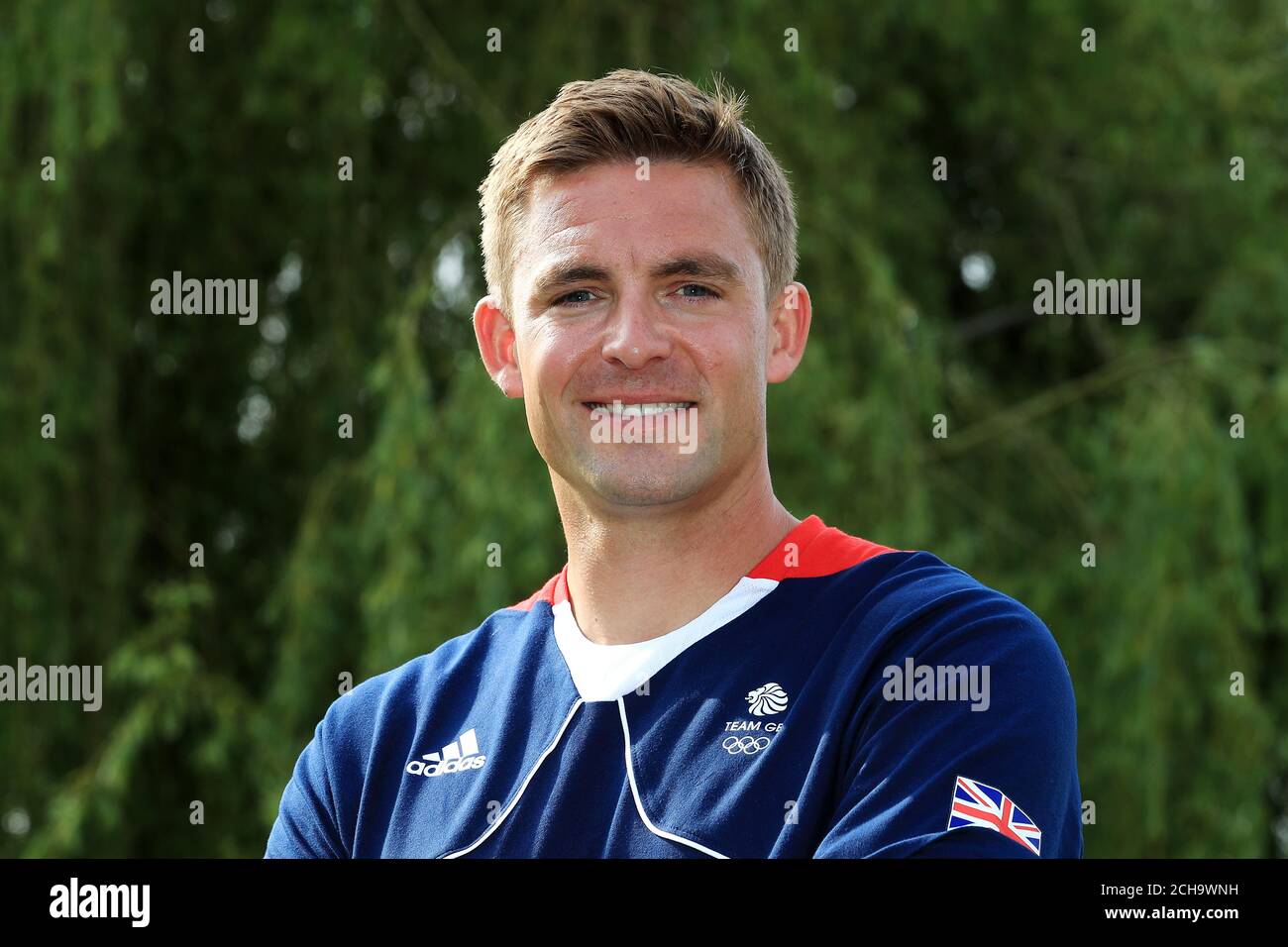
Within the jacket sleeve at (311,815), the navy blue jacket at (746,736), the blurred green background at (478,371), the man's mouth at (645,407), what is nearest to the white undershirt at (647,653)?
the navy blue jacket at (746,736)

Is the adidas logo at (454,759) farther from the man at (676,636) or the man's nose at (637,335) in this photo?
the man's nose at (637,335)

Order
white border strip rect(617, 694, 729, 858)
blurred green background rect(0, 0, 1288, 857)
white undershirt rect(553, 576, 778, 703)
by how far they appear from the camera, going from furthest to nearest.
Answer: blurred green background rect(0, 0, 1288, 857)
white undershirt rect(553, 576, 778, 703)
white border strip rect(617, 694, 729, 858)

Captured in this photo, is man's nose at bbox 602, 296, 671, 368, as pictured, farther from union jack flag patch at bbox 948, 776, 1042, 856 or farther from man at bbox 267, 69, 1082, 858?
union jack flag patch at bbox 948, 776, 1042, 856

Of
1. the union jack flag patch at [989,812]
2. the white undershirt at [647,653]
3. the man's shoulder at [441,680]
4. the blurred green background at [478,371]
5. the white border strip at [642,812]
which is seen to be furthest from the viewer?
the blurred green background at [478,371]

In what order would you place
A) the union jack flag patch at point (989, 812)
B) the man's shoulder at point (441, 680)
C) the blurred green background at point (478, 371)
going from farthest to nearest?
the blurred green background at point (478, 371), the man's shoulder at point (441, 680), the union jack flag patch at point (989, 812)

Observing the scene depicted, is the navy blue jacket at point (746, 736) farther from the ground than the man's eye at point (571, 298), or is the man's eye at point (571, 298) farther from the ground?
the man's eye at point (571, 298)

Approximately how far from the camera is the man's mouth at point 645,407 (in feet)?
6.24

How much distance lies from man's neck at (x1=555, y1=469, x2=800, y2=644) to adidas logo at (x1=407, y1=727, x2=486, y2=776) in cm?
19

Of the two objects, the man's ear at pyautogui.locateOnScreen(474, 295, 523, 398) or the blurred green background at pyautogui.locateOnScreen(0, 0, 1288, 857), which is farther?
the blurred green background at pyautogui.locateOnScreen(0, 0, 1288, 857)

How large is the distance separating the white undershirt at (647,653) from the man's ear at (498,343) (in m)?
0.39

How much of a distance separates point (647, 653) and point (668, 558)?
0.43 ft

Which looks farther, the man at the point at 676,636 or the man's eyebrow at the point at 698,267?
the man's eyebrow at the point at 698,267

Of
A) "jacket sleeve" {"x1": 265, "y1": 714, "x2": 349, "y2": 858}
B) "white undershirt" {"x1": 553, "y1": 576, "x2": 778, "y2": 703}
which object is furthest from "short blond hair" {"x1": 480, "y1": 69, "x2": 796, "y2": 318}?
"jacket sleeve" {"x1": 265, "y1": 714, "x2": 349, "y2": 858}

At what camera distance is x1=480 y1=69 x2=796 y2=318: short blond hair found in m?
1.98
